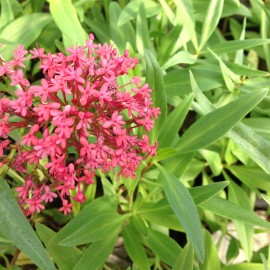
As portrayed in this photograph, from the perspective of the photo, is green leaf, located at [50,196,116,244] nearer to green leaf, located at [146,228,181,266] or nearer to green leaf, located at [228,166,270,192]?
green leaf, located at [146,228,181,266]

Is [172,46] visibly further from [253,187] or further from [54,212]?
[54,212]

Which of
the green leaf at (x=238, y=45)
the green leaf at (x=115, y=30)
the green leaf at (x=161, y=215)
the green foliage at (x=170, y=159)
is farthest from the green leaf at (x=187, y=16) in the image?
the green leaf at (x=161, y=215)

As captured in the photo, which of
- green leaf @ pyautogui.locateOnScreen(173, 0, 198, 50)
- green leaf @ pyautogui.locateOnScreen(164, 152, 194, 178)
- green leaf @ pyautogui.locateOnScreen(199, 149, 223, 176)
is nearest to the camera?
green leaf @ pyautogui.locateOnScreen(164, 152, 194, 178)

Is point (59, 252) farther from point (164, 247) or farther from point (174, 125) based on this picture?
point (174, 125)

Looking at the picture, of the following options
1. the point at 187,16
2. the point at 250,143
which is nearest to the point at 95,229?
the point at 250,143

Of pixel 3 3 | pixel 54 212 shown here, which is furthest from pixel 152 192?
pixel 3 3

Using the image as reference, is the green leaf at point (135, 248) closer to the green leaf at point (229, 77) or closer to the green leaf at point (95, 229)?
the green leaf at point (95, 229)

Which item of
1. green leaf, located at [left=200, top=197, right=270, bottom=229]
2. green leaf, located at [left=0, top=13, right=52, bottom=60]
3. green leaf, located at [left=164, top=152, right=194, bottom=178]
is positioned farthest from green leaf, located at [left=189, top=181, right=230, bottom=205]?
green leaf, located at [left=0, top=13, right=52, bottom=60]
